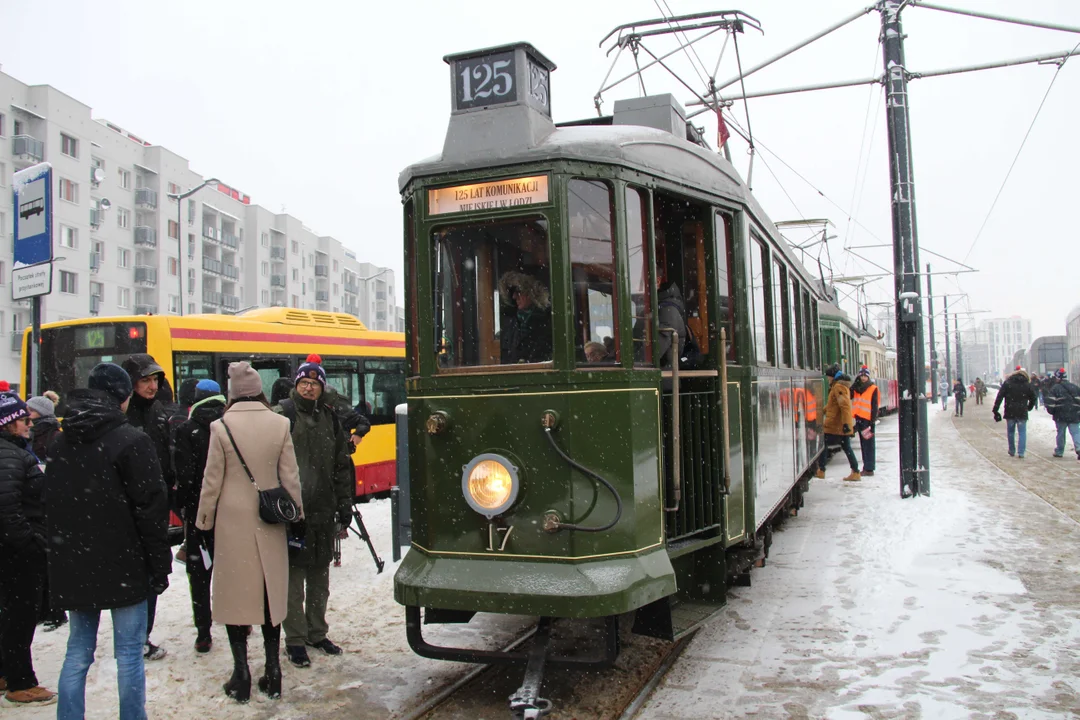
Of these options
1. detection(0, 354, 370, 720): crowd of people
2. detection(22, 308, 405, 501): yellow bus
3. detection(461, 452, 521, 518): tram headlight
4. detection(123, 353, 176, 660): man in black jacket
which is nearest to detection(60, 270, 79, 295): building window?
detection(22, 308, 405, 501): yellow bus

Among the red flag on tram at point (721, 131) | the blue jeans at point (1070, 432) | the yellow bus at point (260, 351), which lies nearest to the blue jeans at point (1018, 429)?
the blue jeans at point (1070, 432)

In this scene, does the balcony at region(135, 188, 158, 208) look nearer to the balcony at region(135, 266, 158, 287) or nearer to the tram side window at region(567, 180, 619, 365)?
the balcony at region(135, 266, 158, 287)

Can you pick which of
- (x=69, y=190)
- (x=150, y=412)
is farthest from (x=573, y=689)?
(x=69, y=190)

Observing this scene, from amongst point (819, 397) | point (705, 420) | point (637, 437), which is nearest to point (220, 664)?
point (637, 437)

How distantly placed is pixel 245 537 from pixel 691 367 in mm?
2862

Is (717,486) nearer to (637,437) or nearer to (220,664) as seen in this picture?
(637,437)

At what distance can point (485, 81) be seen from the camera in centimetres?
492

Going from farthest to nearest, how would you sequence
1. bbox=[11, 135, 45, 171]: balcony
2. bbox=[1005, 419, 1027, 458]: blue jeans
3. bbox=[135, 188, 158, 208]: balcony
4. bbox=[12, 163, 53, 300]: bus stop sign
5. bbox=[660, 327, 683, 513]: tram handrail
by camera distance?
bbox=[135, 188, 158, 208]: balcony
bbox=[11, 135, 45, 171]: balcony
bbox=[1005, 419, 1027, 458]: blue jeans
bbox=[12, 163, 53, 300]: bus stop sign
bbox=[660, 327, 683, 513]: tram handrail

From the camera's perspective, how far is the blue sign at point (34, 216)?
8.04 meters

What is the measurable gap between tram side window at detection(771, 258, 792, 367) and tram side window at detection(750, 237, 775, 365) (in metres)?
0.43

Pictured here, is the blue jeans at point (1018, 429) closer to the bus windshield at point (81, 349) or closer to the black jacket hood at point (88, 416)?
the bus windshield at point (81, 349)

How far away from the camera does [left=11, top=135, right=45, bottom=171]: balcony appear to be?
38906 mm

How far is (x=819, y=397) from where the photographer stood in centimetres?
1216

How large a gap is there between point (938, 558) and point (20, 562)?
700 cm
